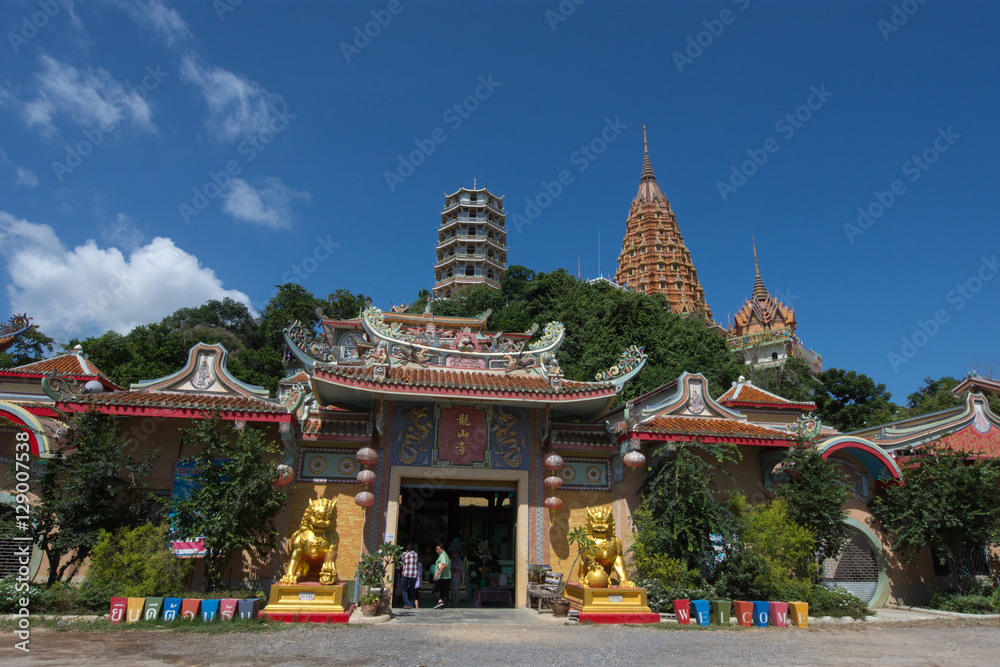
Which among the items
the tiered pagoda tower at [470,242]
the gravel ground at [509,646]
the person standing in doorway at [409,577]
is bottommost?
the gravel ground at [509,646]

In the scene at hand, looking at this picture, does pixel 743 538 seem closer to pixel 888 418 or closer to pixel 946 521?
pixel 946 521

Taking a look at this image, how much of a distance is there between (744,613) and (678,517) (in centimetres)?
181

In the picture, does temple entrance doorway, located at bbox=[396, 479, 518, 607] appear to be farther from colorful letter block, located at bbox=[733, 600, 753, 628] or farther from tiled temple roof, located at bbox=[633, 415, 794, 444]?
colorful letter block, located at bbox=[733, 600, 753, 628]

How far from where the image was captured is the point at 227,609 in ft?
29.2

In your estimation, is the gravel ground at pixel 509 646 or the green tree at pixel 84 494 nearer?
the gravel ground at pixel 509 646

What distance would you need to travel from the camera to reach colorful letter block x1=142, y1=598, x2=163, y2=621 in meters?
8.74

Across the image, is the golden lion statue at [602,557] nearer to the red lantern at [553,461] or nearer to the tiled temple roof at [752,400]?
the red lantern at [553,461]

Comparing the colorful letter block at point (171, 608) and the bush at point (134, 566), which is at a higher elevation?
the bush at point (134, 566)

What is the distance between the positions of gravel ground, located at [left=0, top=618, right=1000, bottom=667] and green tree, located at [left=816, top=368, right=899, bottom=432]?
97.4 ft

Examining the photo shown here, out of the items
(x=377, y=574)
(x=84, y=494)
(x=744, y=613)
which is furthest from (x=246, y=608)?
(x=744, y=613)

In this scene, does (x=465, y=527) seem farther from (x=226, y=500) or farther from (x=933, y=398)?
(x=933, y=398)

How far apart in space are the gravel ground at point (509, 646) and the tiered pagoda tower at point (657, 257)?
5033 cm

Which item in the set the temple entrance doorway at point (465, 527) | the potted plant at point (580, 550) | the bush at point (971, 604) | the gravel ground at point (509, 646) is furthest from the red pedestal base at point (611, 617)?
the bush at point (971, 604)

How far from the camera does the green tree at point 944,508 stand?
1191 cm
